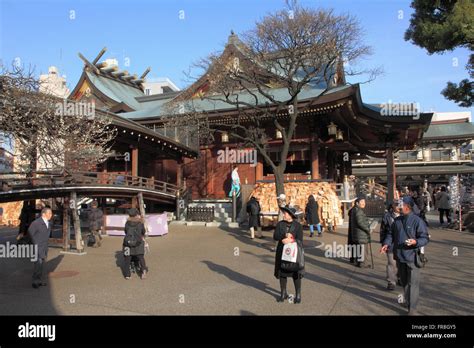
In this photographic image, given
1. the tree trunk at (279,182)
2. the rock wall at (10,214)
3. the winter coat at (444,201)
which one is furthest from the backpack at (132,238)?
the rock wall at (10,214)

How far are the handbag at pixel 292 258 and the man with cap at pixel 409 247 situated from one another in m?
1.48

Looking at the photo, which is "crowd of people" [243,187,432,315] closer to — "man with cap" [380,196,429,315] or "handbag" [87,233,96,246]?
"man with cap" [380,196,429,315]

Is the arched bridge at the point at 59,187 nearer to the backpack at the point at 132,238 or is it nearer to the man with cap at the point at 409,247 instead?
the backpack at the point at 132,238

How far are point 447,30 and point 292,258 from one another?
30.9 feet

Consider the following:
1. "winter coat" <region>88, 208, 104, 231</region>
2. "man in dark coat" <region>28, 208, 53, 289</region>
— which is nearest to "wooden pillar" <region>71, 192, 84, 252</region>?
"winter coat" <region>88, 208, 104, 231</region>

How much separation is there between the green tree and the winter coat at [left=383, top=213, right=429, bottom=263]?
26.5ft

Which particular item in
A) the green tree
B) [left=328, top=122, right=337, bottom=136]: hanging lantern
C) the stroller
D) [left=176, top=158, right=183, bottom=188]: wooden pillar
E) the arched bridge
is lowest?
the stroller

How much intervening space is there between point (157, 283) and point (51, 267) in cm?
367

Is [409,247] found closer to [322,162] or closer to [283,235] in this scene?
[283,235]

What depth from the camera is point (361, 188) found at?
26.2 meters

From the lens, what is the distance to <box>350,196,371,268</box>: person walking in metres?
8.76

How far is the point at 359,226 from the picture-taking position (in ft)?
28.8

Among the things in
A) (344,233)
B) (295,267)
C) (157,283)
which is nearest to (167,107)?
(344,233)

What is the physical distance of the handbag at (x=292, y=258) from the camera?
6.12m
